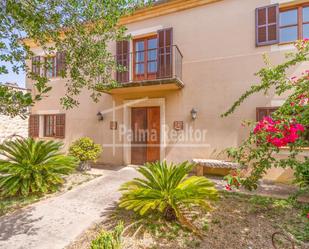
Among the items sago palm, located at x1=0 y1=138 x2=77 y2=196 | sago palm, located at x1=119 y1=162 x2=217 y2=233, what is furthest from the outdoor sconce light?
sago palm, located at x1=0 y1=138 x2=77 y2=196

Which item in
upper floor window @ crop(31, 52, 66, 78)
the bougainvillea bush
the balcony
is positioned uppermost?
the balcony

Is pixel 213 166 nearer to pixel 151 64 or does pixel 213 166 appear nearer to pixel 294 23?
pixel 151 64

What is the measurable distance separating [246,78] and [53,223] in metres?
6.97

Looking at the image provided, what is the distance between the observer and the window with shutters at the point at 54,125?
985 centimetres

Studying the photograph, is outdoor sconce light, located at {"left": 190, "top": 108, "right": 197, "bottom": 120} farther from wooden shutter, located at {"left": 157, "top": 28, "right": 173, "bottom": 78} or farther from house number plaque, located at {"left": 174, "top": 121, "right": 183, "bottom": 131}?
wooden shutter, located at {"left": 157, "top": 28, "right": 173, "bottom": 78}

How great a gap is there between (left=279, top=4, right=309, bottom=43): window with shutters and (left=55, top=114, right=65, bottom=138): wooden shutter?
32.4 feet

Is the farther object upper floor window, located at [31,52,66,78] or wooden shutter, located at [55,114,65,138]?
wooden shutter, located at [55,114,65,138]

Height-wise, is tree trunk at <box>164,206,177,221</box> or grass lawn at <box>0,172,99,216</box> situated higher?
tree trunk at <box>164,206,177,221</box>

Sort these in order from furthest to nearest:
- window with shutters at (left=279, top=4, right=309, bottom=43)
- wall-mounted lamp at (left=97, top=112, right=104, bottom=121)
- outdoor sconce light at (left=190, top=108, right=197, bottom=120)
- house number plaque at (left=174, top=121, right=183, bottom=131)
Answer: wall-mounted lamp at (left=97, top=112, right=104, bottom=121) < house number plaque at (left=174, top=121, right=183, bottom=131) < outdoor sconce light at (left=190, top=108, right=197, bottom=120) < window with shutters at (left=279, top=4, right=309, bottom=43)

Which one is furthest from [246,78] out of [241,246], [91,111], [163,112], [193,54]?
[91,111]

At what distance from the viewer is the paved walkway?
10.4 feet

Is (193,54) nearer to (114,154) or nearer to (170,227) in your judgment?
(114,154)

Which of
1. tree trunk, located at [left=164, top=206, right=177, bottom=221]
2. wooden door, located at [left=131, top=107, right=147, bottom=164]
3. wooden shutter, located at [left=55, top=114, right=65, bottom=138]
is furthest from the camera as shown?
wooden shutter, located at [left=55, top=114, right=65, bottom=138]

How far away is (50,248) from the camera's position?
298cm
